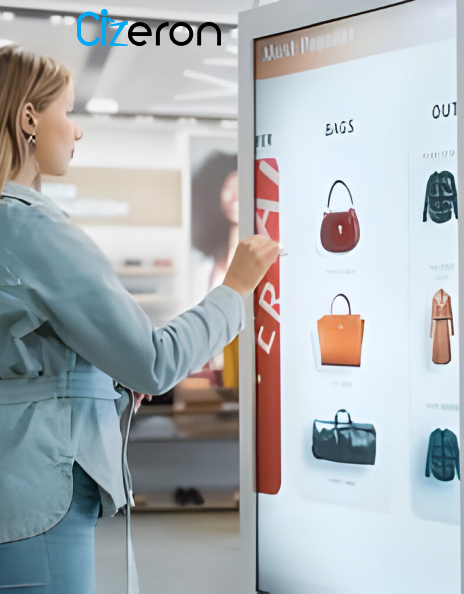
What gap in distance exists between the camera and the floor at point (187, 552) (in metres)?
2.07

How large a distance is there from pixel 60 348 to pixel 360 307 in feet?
1.56

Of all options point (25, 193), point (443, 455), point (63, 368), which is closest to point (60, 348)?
point (63, 368)

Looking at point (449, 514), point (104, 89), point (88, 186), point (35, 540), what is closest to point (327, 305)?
point (449, 514)

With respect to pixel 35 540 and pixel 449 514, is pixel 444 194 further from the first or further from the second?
pixel 35 540

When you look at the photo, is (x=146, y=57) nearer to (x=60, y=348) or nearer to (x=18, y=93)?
(x=18, y=93)

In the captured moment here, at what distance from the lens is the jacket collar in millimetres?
1024

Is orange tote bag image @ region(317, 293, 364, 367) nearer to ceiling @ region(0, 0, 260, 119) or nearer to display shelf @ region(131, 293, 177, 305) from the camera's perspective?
ceiling @ region(0, 0, 260, 119)

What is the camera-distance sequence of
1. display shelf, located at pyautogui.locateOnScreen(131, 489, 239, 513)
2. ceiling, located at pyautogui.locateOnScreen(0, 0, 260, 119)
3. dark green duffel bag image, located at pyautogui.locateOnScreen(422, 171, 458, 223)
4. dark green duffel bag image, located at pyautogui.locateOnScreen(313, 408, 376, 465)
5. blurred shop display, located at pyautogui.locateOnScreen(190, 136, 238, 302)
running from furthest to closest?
display shelf, located at pyautogui.locateOnScreen(131, 489, 239, 513) < blurred shop display, located at pyautogui.locateOnScreen(190, 136, 238, 302) < ceiling, located at pyautogui.locateOnScreen(0, 0, 260, 119) < dark green duffel bag image, located at pyautogui.locateOnScreen(313, 408, 376, 465) < dark green duffel bag image, located at pyautogui.locateOnScreen(422, 171, 458, 223)

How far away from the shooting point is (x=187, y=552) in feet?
7.36

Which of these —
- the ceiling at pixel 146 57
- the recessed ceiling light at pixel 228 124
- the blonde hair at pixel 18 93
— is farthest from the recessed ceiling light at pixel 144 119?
the blonde hair at pixel 18 93

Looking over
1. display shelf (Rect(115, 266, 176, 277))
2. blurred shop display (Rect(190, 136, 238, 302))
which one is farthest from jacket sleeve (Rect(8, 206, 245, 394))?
blurred shop display (Rect(190, 136, 238, 302))

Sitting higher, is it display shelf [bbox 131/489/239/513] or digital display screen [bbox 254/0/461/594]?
digital display screen [bbox 254/0/461/594]

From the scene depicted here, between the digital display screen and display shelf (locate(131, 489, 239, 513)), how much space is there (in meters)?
1.32

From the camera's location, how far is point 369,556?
105 centimetres
